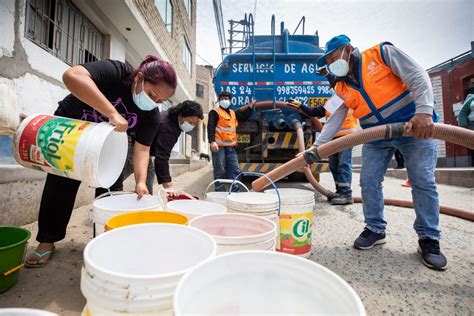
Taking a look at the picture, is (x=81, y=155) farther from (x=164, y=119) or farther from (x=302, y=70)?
(x=302, y=70)

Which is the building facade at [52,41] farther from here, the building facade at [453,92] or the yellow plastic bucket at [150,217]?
the building facade at [453,92]

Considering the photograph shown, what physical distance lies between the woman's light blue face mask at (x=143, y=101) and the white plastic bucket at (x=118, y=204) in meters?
0.62

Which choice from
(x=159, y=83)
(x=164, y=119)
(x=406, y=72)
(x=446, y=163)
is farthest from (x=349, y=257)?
(x=446, y=163)

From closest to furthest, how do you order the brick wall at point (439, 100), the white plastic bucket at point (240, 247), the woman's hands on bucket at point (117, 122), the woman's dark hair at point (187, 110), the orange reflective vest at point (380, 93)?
the white plastic bucket at point (240, 247) < the woman's hands on bucket at point (117, 122) < the orange reflective vest at point (380, 93) < the woman's dark hair at point (187, 110) < the brick wall at point (439, 100)

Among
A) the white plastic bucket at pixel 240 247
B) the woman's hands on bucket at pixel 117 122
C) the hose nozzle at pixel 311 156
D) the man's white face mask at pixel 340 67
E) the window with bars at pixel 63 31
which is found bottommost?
the white plastic bucket at pixel 240 247

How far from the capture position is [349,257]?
1.84m

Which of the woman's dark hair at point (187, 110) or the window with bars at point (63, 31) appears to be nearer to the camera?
the window with bars at point (63, 31)

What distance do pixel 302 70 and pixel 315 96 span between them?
1.65ft

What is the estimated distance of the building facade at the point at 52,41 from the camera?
6.90 ft

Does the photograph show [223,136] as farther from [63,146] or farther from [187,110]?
[63,146]

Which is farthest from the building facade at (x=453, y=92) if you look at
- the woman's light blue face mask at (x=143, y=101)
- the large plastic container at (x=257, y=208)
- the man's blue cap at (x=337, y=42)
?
the woman's light blue face mask at (x=143, y=101)

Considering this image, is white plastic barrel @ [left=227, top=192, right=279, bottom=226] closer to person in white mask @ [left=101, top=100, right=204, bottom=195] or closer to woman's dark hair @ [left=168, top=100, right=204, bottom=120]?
person in white mask @ [left=101, top=100, right=204, bottom=195]

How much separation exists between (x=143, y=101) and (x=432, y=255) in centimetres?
233

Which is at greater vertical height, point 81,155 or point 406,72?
point 406,72
